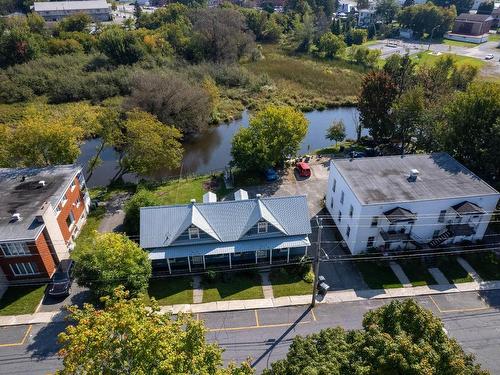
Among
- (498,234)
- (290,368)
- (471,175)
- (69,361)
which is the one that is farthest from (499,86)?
(69,361)

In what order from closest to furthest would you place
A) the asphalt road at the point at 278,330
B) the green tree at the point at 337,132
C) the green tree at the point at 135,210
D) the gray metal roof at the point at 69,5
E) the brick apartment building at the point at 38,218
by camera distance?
the asphalt road at the point at 278,330, the brick apartment building at the point at 38,218, the green tree at the point at 135,210, the green tree at the point at 337,132, the gray metal roof at the point at 69,5

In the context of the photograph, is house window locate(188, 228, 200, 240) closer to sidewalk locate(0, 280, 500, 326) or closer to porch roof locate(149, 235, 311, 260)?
porch roof locate(149, 235, 311, 260)

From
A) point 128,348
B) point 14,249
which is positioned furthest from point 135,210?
point 128,348

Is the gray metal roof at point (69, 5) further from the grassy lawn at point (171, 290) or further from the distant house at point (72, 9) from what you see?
the grassy lawn at point (171, 290)

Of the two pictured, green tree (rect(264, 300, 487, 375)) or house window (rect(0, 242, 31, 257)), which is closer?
green tree (rect(264, 300, 487, 375))

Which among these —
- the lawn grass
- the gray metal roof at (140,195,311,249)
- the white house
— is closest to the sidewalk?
the white house

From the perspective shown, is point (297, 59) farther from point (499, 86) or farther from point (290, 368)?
point (290, 368)

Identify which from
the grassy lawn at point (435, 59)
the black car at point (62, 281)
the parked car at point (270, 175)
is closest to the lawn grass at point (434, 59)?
the grassy lawn at point (435, 59)
